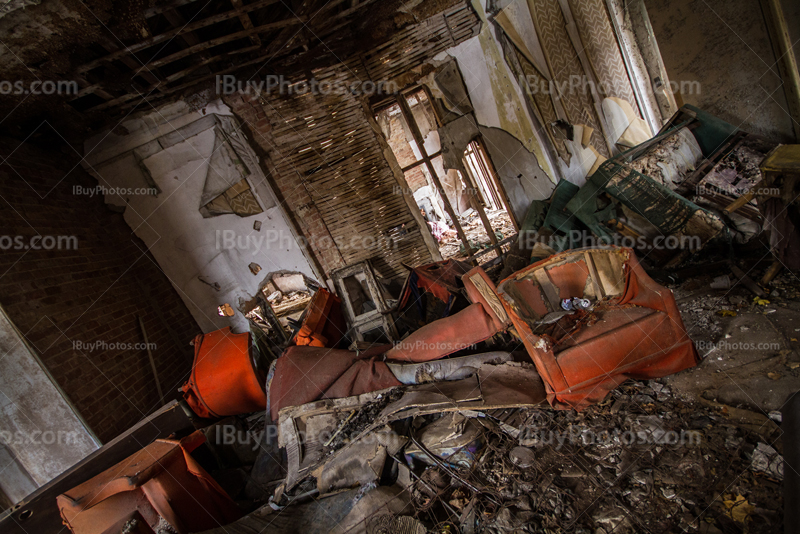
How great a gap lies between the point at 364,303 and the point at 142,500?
3.32 m

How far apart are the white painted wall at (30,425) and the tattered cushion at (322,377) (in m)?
2.42

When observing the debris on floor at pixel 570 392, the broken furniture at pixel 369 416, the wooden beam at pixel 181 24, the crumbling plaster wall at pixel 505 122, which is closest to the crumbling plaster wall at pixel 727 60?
the debris on floor at pixel 570 392

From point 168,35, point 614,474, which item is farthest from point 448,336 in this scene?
point 168,35

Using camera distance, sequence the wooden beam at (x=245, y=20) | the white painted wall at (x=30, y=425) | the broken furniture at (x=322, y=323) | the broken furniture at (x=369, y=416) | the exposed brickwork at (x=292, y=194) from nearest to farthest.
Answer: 1. the broken furniture at (x=369, y=416)
2. the white painted wall at (x=30, y=425)
3. the wooden beam at (x=245, y=20)
4. the broken furniture at (x=322, y=323)
5. the exposed brickwork at (x=292, y=194)

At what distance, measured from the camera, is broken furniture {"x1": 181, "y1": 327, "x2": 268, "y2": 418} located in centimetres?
411

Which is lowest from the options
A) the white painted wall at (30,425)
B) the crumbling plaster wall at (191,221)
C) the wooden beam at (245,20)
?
the white painted wall at (30,425)

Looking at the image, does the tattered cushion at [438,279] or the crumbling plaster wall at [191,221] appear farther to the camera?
the crumbling plaster wall at [191,221]

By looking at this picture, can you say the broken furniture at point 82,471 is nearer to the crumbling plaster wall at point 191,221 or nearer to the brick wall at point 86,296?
the brick wall at point 86,296

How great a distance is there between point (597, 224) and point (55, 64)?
713 centimetres

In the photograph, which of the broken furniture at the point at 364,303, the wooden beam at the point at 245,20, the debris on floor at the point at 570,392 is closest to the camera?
the debris on floor at the point at 570,392

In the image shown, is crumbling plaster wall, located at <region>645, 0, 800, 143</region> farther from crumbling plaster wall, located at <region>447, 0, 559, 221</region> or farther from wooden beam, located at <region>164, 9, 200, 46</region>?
wooden beam, located at <region>164, 9, 200, 46</region>

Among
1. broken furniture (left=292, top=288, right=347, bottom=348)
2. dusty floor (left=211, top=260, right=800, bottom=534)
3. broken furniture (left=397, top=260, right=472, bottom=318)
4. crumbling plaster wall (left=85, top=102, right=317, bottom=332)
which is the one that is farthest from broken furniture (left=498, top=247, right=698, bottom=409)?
crumbling plaster wall (left=85, top=102, right=317, bottom=332)

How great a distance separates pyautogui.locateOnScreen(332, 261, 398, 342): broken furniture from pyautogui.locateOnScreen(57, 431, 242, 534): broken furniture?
100 inches

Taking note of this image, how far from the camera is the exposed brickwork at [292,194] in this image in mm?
5254
